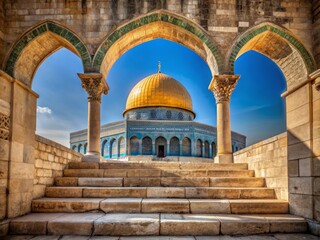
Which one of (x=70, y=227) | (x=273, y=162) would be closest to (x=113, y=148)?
(x=273, y=162)

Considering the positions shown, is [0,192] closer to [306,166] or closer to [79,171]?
[79,171]

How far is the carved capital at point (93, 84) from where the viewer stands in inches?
332

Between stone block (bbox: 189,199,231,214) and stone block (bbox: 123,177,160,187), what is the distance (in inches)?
45.1

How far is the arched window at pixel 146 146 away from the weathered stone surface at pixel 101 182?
18151 millimetres

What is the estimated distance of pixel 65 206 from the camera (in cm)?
462

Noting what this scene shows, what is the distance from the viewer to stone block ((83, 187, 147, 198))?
5137 millimetres

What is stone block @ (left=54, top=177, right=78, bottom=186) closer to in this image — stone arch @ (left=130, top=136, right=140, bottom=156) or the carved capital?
the carved capital

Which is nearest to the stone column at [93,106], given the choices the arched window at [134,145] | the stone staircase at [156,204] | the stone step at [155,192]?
the stone staircase at [156,204]

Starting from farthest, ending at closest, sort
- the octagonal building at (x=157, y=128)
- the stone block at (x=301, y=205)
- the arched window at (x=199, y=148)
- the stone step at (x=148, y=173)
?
the arched window at (x=199, y=148) → the octagonal building at (x=157, y=128) → the stone step at (x=148, y=173) → the stone block at (x=301, y=205)

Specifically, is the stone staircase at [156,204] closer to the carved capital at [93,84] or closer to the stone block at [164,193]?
the stone block at [164,193]

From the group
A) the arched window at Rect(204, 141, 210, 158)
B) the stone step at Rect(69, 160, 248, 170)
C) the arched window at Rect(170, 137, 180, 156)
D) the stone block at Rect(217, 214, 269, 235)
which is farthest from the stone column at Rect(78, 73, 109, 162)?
the arched window at Rect(204, 141, 210, 158)

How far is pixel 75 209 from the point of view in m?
4.59

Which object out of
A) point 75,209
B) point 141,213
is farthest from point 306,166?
point 75,209

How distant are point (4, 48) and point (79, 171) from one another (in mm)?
4806
